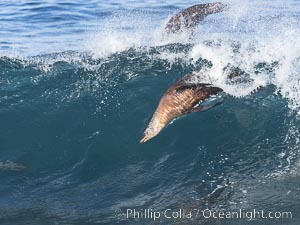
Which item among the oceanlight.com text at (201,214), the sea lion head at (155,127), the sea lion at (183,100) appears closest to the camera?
the oceanlight.com text at (201,214)

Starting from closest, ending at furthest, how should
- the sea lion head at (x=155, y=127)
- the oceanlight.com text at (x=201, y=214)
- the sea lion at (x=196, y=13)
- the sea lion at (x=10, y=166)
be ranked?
the oceanlight.com text at (x=201, y=214)
the sea lion head at (x=155, y=127)
the sea lion at (x=10, y=166)
the sea lion at (x=196, y=13)

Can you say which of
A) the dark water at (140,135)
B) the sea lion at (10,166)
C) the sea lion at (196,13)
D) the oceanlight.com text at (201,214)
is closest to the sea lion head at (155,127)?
the dark water at (140,135)

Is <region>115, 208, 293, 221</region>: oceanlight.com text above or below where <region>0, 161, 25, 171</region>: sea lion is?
below

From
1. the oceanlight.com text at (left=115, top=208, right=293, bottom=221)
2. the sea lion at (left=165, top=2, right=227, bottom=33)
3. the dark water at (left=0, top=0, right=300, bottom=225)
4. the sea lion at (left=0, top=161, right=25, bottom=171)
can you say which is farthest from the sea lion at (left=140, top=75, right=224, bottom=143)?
the sea lion at (left=165, top=2, right=227, bottom=33)

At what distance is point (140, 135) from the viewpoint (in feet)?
21.7

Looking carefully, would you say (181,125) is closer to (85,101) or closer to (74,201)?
(85,101)

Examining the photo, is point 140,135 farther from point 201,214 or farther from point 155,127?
point 201,214

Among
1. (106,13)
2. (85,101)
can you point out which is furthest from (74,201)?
(106,13)

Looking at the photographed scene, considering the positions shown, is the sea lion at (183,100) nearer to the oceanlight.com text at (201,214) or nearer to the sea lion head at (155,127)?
the sea lion head at (155,127)

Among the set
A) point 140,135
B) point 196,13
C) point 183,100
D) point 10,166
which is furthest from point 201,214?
point 196,13

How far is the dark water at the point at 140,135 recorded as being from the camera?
5237mm

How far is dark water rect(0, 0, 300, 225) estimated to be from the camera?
206 inches

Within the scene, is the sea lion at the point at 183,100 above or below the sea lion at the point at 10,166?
above

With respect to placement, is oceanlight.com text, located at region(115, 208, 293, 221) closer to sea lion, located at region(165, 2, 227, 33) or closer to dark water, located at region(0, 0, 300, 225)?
dark water, located at region(0, 0, 300, 225)
